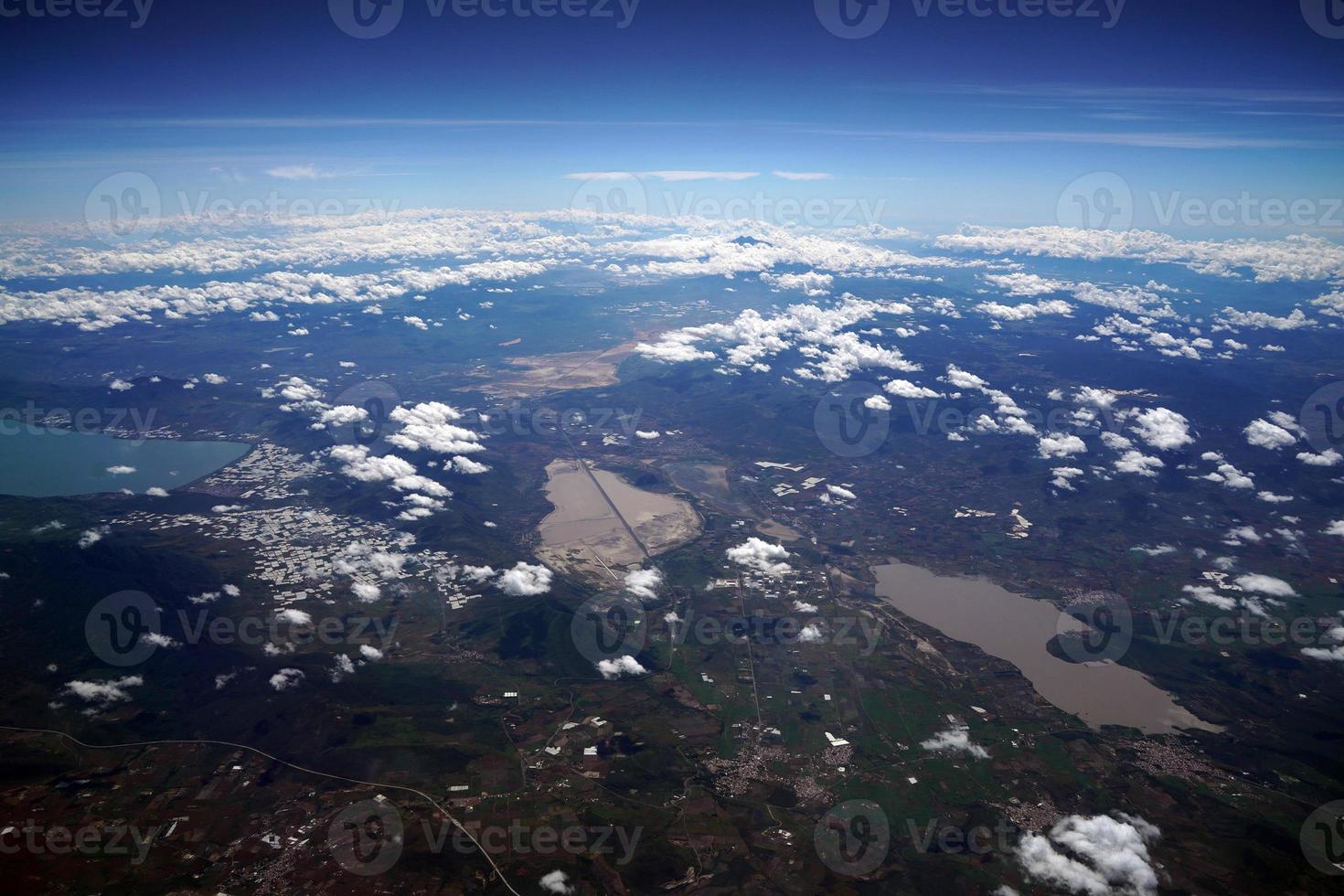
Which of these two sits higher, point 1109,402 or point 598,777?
point 1109,402

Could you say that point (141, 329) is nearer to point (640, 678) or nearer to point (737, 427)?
point (737, 427)

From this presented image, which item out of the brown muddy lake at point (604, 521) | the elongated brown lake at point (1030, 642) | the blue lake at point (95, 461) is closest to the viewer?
the elongated brown lake at point (1030, 642)

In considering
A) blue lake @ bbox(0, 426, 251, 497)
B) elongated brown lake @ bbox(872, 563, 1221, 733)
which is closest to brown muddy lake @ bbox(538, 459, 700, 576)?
elongated brown lake @ bbox(872, 563, 1221, 733)

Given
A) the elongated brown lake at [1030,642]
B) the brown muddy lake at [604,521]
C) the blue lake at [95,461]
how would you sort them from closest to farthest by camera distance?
the elongated brown lake at [1030,642] < the brown muddy lake at [604,521] < the blue lake at [95,461]

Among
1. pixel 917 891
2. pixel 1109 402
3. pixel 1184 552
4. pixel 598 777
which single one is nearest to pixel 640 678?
pixel 598 777

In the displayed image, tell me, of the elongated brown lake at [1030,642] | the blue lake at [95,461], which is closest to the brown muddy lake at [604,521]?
the elongated brown lake at [1030,642]

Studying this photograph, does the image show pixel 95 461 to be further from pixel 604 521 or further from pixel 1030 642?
pixel 1030 642

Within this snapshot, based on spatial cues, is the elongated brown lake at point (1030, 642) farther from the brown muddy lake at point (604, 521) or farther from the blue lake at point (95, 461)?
the blue lake at point (95, 461)
